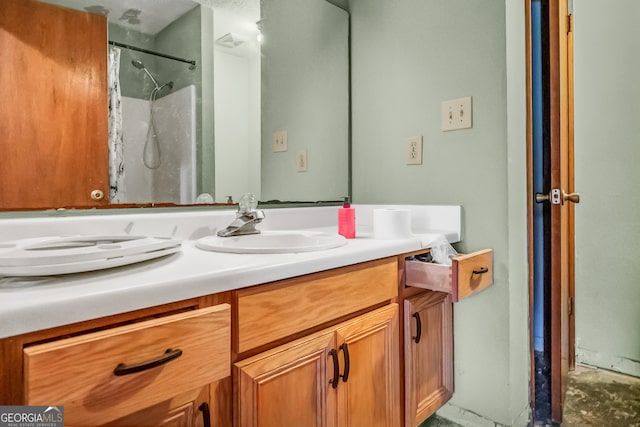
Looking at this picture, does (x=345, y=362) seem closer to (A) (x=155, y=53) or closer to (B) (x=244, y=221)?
(B) (x=244, y=221)

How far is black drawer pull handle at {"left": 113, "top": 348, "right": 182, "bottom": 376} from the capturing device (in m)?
0.52

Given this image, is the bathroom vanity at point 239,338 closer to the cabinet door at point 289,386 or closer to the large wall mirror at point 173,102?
the cabinet door at point 289,386

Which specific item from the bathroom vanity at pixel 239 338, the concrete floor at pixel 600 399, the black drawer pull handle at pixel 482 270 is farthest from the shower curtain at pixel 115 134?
the concrete floor at pixel 600 399

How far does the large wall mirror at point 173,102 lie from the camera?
925 millimetres

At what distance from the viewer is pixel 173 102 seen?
1.17 meters

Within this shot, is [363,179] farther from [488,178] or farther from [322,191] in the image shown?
[488,178]

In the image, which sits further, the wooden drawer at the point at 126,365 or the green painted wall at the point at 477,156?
the green painted wall at the point at 477,156

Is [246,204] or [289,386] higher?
[246,204]

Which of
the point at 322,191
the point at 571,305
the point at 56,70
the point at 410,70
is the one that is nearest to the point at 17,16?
the point at 56,70

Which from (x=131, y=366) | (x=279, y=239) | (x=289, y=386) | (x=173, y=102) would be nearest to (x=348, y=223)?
(x=279, y=239)

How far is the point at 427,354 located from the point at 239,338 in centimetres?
77

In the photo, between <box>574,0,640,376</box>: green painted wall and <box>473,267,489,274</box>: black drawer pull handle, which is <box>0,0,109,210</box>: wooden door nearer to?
<box>473,267,489,274</box>: black drawer pull handle

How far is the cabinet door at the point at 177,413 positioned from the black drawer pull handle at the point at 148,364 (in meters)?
0.09

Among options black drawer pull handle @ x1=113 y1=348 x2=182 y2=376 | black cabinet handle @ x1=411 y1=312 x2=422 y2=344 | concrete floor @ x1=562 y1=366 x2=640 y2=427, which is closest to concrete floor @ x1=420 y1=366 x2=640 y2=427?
concrete floor @ x1=562 y1=366 x2=640 y2=427
